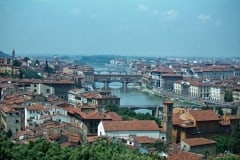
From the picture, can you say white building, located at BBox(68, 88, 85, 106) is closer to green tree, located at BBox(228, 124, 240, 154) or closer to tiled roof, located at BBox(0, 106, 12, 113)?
tiled roof, located at BBox(0, 106, 12, 113)

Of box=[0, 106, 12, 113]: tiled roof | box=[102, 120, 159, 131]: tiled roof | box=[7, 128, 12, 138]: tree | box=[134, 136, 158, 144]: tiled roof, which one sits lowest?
box=[7, 128, 12, 138]: tree

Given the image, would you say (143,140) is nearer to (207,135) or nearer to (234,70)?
(207,135)

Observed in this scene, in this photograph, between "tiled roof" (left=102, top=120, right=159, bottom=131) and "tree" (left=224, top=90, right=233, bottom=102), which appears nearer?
"tiled roof" (left=102, top=120, right=159, bottom=131)

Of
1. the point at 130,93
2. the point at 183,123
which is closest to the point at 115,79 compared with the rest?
the point at 130,93

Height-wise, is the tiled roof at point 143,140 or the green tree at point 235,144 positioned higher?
the tiled roof at point 143,140

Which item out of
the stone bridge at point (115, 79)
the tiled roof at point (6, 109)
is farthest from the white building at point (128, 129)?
the stone bridge at point (115, 79)

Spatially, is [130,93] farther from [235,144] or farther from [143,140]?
[143,140]

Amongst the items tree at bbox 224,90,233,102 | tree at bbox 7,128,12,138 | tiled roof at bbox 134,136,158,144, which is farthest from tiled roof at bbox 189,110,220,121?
tree at bbox 224,90,233,102

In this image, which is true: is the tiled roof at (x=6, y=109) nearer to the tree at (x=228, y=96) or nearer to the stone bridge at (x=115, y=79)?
the tree at (x=228, y=96)

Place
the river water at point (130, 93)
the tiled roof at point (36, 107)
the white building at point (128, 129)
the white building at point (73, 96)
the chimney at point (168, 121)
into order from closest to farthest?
the white building at point (128, 129) → the chimney at point (168, 121) → the tiled roof at point (36, 107) → the white building at point (73, 96) → the river water at point (130, 93)
